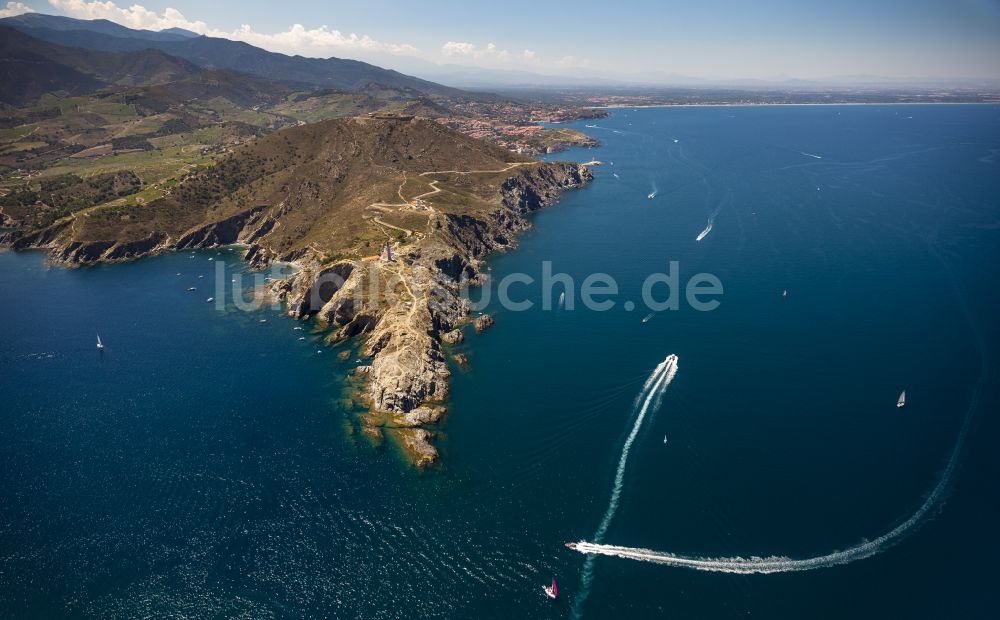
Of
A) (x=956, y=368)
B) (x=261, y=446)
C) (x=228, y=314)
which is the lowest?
(x=261, y=446)

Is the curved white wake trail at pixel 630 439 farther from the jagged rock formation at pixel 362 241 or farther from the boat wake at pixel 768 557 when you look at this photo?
the jagged rock formation at pixel 362 241

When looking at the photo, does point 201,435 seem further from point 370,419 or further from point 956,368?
point 956,368

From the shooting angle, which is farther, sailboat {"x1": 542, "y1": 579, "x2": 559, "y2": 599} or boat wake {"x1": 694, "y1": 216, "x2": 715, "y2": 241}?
boat wake {"x1": 694, "y1": 216, "x2": 715, "y2": 241}

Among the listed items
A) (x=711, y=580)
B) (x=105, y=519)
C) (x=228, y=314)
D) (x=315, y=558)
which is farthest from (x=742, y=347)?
(x=228, y=314)

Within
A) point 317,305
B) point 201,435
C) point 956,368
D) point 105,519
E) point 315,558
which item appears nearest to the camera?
point 315,558

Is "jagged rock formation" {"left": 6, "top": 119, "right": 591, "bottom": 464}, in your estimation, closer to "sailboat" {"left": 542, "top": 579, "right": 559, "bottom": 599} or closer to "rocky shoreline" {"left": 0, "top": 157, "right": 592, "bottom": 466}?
"rocky shoreline" {"left": 0, "top": 157, "right": 592, "bottom": 466}

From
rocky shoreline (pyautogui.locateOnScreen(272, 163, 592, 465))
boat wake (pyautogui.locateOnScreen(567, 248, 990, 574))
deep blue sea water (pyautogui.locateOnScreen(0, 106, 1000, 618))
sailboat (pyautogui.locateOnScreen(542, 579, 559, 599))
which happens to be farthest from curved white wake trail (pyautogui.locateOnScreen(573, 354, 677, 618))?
rocky shoreline (pyautogui.locateOnScreen(272, 163, 592, 465))
